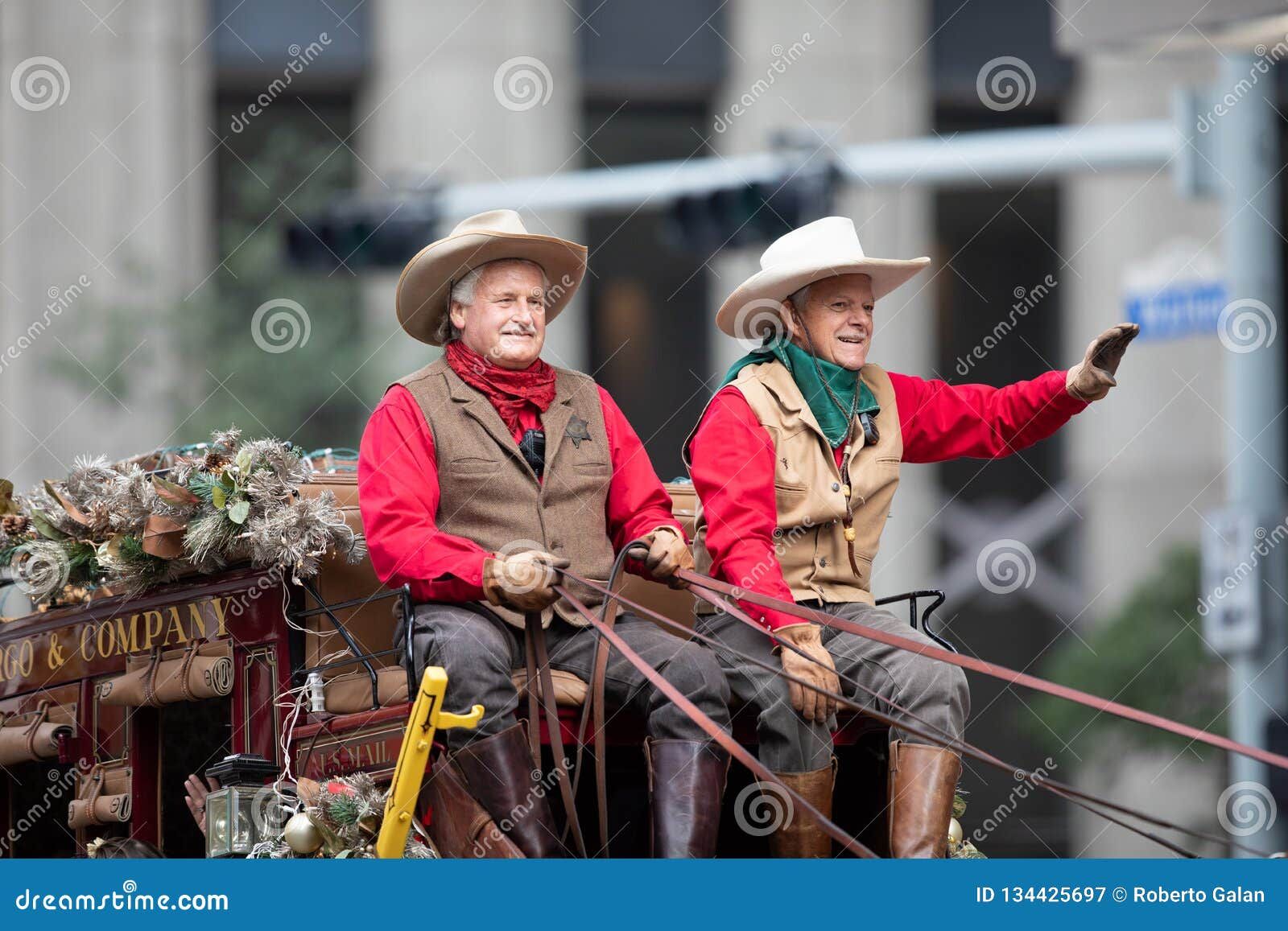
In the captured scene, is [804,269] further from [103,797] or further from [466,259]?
[103,797]

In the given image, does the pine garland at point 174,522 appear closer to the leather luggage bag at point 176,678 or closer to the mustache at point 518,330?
the leather luggage bag at point 176,678

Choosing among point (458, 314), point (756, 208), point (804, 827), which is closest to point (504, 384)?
point (458, 314)

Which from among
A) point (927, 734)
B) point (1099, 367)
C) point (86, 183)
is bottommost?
point (927, 734)

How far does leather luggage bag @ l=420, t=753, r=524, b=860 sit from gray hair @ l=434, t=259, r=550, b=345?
1.46 metres

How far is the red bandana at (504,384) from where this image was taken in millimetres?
6105

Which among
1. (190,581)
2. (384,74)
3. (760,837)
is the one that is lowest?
(760,837)

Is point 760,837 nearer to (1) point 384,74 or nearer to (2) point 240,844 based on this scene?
(2) point 240,844

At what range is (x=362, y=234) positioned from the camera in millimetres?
12219

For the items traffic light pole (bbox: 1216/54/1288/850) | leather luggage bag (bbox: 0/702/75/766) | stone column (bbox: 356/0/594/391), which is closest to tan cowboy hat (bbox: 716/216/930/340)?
leather luggage bag (bbox: 0/702/75/766)

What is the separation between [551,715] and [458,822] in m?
0.38
